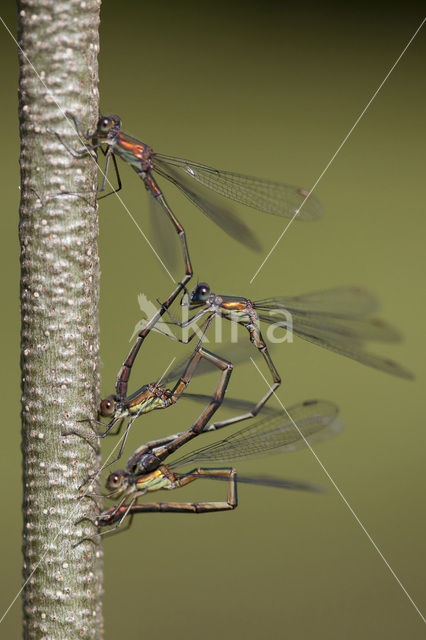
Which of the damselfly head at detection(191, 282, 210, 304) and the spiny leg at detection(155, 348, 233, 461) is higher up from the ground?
the damselfly head at detection(191, 282, 210, 304)

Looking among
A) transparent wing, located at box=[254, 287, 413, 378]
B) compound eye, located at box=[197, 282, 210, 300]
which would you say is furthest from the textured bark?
transparent wing, located at box=[254, 287, 413, 378]

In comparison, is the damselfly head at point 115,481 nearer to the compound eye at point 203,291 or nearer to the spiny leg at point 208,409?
the spiny leg at point 208,409

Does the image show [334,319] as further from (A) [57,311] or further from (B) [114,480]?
(A) [57,311]

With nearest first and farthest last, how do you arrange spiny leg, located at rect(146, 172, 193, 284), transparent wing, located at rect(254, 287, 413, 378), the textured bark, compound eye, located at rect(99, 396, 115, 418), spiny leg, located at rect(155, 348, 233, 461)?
the textured bark
compound eye, located at rect(99, 396, 115, 418)
spiny leg, located at rect(155, 348, 233, 461)
spiny leg, located at rect(146, 172, 193, 284)
transparent wing, located at rect(254, 287, 413, 378)

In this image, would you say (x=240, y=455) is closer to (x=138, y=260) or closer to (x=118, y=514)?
(x=118, y=514)

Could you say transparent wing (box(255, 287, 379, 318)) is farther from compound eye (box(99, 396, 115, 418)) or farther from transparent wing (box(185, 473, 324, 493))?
compound eye (box(99, 396, 115, 418))

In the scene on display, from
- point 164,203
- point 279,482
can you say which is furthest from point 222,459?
point 164,203
